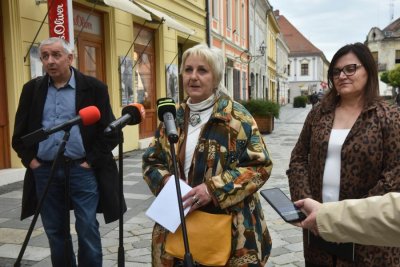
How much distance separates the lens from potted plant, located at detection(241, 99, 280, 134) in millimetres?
16016

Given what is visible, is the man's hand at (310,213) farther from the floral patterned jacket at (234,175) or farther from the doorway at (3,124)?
the doorway at (3,124)

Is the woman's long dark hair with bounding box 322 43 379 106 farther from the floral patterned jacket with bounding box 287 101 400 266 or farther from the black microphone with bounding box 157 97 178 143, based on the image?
the black microphone with bounding box 157 97 178 143

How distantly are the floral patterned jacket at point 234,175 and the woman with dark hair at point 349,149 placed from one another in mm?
374

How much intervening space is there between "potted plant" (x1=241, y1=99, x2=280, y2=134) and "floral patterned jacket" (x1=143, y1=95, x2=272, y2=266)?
1349 centimetres

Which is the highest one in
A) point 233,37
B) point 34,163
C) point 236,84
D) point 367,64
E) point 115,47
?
point 233,37

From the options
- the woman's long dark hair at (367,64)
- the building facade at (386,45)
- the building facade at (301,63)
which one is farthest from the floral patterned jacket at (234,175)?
the building facade at (386,45)

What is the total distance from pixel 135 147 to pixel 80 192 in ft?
27.7

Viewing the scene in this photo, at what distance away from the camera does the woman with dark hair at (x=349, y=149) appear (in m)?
2.37

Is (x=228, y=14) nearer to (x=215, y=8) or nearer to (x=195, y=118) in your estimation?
(x=215, y=8)

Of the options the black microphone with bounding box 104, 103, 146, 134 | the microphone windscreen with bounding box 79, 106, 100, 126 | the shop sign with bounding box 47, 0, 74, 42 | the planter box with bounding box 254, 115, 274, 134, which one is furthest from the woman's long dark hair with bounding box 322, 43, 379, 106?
the planter box with bounding box 254, 115, 274, 134

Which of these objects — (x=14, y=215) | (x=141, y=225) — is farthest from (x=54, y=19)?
(x=141, y=225)

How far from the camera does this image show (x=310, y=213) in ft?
6.48

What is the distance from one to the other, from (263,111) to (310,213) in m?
14.3

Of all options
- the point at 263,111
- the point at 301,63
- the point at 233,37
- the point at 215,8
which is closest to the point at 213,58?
the point at 263,111
